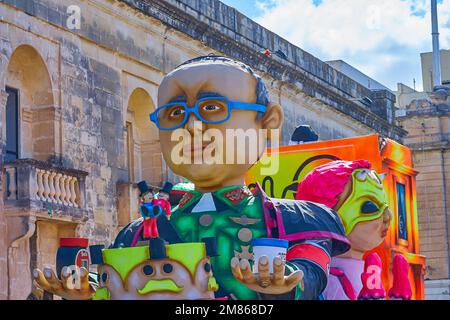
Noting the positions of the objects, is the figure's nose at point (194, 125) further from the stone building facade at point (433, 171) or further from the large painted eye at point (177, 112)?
the stone building facade at point (433, 171)

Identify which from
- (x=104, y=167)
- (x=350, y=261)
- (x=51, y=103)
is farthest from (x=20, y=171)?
(x=350, y=261)

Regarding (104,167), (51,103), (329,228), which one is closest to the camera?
(329,228)

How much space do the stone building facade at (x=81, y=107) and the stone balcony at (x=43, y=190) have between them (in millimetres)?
11

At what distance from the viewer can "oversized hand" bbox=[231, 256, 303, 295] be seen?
17.3 feet

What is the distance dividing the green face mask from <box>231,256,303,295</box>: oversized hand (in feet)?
5.80

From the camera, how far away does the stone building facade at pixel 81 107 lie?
1413 centimetres

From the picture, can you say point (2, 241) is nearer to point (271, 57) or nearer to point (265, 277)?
point (271, 57)

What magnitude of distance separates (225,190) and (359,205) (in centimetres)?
113

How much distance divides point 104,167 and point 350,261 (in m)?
9.19

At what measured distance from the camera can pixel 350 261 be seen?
716cm

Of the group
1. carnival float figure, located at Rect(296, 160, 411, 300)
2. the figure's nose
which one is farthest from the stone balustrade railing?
the figure's nose
